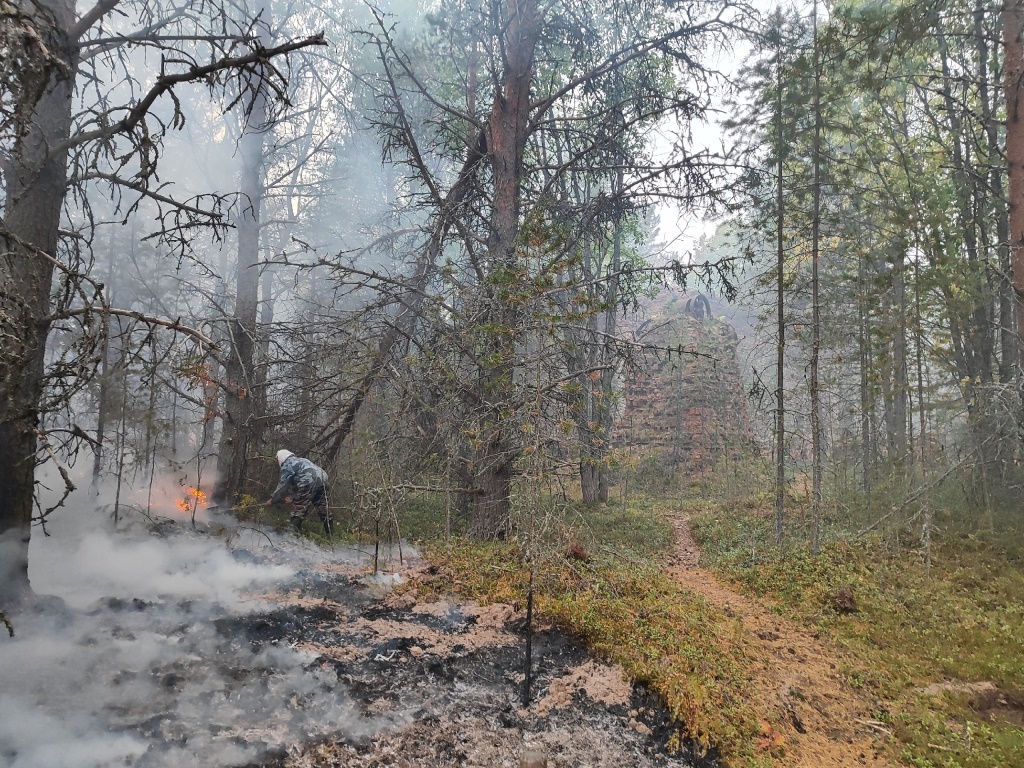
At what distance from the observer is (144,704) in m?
3.74

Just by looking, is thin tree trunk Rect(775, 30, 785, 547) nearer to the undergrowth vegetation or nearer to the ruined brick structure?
the undergrowth vegetation

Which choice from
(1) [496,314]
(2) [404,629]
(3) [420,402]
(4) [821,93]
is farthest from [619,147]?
(2) [404,629]

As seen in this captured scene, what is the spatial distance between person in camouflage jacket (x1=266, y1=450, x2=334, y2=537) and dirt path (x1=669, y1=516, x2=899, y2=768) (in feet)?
22.5

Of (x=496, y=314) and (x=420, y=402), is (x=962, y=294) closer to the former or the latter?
(x=496, y=314)

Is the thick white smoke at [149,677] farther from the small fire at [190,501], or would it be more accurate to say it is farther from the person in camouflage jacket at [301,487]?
the small fire at [190,501]

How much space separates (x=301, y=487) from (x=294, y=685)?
5587 mm

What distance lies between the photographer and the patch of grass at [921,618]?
4.74 m

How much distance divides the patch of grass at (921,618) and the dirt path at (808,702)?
9.5 inches

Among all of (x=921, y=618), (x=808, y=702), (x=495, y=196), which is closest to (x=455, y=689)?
(x=808, y=702)

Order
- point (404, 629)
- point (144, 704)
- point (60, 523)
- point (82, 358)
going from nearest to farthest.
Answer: point (82, 358), point (144, 704), point (404, 629), point (60, 523)

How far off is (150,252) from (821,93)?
2283cm

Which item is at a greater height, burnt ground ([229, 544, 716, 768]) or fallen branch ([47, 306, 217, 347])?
fallen branch ([47, 306, 217, 347])

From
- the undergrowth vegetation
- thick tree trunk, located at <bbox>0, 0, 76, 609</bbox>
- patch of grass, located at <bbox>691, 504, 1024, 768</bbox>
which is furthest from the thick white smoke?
patch of grass, located at <bbox>691, 504, 1024, 768</bbox>

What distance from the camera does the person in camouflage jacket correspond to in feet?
30.7
